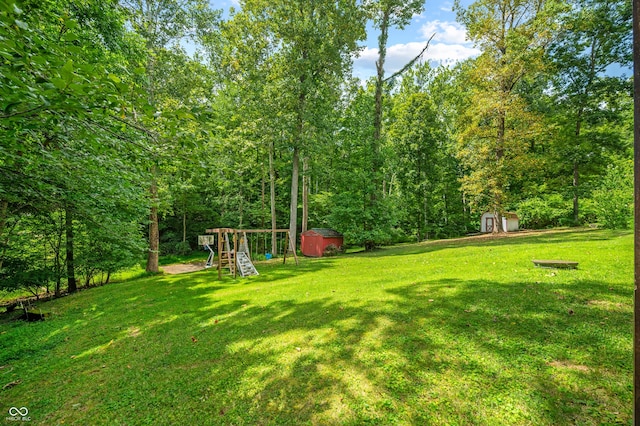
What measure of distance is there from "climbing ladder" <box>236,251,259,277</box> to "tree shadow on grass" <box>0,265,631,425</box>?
550 centimetres

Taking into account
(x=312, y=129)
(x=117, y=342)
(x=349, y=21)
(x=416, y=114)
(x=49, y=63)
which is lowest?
(x=117, y=342)

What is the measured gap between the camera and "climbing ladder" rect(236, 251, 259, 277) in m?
11.2

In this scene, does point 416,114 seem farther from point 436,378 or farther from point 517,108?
point 436,378

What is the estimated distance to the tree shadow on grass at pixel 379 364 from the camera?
2.63m

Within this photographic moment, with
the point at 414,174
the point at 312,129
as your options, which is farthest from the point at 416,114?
the point at 312,129

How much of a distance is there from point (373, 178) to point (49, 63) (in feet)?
56.5

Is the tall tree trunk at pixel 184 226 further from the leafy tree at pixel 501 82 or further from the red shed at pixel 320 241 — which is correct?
the leafy tree at pixel 501 82

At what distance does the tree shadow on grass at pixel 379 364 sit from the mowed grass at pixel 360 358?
0.02m

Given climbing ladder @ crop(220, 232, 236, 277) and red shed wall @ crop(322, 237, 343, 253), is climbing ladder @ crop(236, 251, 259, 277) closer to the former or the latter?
climbing ladder @ crop(220, 232, 236, 277)

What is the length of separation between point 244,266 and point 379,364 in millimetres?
9068

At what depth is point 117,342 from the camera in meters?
5.17

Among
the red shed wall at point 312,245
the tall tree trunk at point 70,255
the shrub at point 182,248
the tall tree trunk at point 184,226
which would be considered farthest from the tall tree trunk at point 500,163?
the tall tree trunk at point 184,226

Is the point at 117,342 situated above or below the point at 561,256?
below

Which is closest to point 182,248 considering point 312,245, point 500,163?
point 312,245
